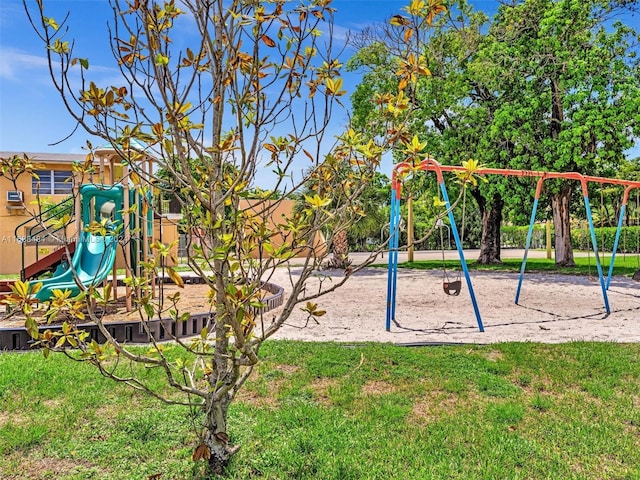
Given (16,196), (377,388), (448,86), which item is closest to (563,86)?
(448,86)

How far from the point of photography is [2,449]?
2992 mm

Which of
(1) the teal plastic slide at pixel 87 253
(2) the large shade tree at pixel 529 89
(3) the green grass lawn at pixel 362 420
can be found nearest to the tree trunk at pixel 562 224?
(2) the large shade tree at pixel 529 89

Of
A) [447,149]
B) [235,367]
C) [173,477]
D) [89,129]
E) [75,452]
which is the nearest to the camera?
[89,129]

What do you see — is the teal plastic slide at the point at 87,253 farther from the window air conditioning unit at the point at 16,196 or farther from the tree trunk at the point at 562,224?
the tree trunk at the point at 562,224

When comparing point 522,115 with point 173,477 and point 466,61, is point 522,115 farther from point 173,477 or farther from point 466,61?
point 173,477

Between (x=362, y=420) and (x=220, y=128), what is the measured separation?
224 cm

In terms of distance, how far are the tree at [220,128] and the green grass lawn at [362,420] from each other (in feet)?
2.01

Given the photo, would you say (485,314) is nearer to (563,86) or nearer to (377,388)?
(377,388)

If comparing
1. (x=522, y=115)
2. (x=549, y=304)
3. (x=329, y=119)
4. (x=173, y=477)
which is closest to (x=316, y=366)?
(x=173, y=477)

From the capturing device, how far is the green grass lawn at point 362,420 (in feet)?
9.27

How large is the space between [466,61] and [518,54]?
2071mm

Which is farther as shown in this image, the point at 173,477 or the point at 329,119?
the point at 173,477

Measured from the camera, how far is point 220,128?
2488 millimetres

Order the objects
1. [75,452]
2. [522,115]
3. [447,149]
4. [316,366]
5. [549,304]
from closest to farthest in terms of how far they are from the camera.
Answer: [75,452] < [316,366] < [549,304] < [522,115] < [447,149]
